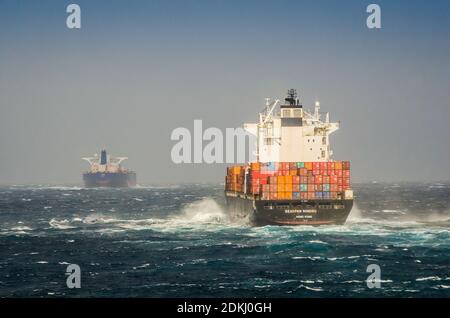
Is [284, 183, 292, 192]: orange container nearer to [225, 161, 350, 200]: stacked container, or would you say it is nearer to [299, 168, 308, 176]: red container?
Result: [225, 161, 350, 200]: stacked container

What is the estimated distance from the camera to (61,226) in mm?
87875

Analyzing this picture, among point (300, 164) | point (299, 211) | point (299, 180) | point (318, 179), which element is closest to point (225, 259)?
point (299, 211)

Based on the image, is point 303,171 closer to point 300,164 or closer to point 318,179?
point 300,164

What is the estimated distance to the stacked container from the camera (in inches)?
3019

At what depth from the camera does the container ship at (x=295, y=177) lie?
250ft

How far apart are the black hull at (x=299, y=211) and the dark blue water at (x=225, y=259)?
1.31 metres

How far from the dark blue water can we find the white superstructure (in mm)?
10265

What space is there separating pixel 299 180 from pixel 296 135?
33.4 ft

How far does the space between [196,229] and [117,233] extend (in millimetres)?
10840

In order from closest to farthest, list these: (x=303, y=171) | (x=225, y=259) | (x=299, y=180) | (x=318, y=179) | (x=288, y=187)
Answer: (x=225, y=259) → (x=288, y=187) → (x=299, y=180) → (x=318, y=179) → (x=303, y=171)

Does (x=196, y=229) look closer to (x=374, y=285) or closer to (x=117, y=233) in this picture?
(x=117, y=233)

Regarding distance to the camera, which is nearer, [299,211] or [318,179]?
[299,211]

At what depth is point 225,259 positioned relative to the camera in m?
53.3
